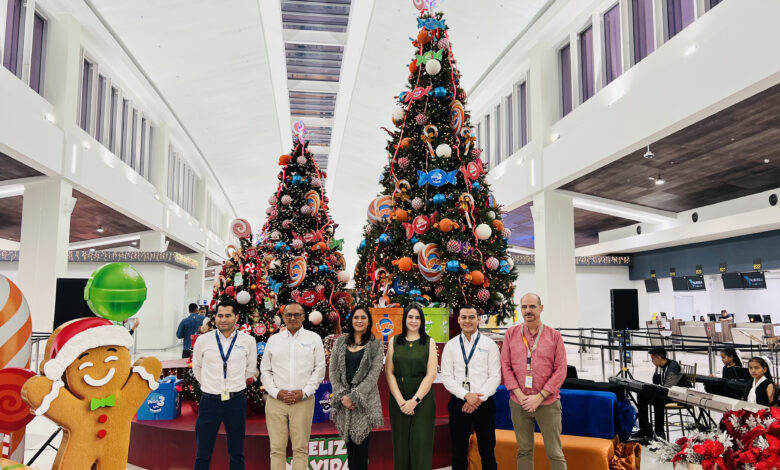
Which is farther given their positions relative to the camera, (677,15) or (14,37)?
(14,37)

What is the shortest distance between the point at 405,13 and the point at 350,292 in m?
7.66

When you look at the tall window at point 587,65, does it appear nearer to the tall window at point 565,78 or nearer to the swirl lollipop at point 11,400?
the tall window at point 565,78

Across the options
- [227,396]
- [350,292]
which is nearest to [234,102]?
[350,292]

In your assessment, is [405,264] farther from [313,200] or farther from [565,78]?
[565,78]

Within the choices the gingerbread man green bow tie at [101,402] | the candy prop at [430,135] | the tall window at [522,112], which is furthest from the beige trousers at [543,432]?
the tall window at [522,112]

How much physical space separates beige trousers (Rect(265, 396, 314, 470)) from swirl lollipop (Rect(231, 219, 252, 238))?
3151 mm

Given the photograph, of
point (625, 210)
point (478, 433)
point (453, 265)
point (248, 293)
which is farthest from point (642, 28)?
→ point (478, 433)

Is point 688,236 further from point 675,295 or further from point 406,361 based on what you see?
point 406,361

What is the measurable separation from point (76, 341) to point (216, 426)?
152cm

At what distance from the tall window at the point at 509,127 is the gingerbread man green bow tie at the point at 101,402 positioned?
45.8ft

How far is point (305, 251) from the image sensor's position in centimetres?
697

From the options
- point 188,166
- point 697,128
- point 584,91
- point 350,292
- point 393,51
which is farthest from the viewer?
point 188,166

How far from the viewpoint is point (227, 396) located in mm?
3887

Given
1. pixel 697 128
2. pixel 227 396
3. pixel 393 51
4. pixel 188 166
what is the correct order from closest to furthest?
pixel 227 396, pixel 697 128, pixel 393 51, pixel 188 166
